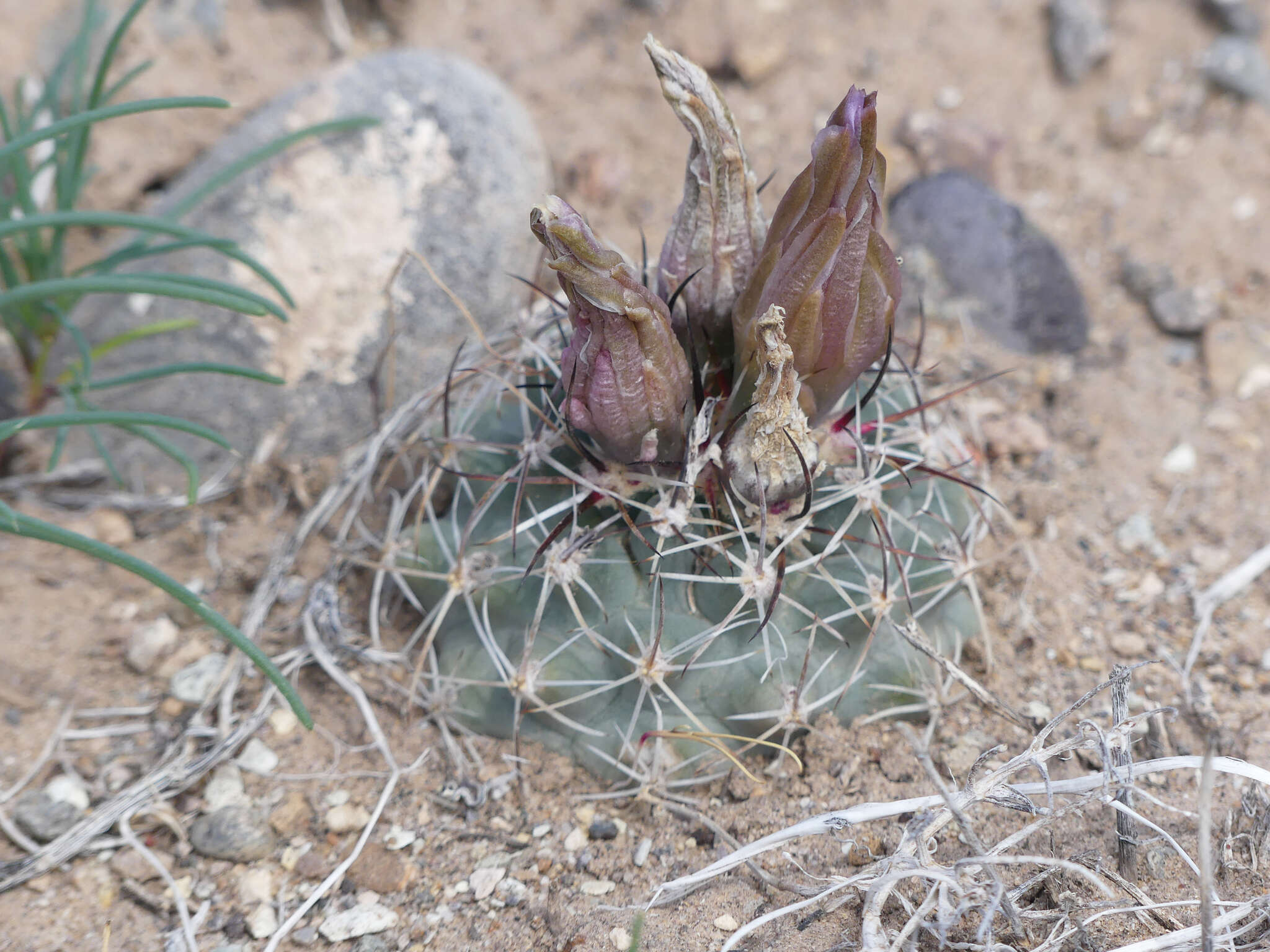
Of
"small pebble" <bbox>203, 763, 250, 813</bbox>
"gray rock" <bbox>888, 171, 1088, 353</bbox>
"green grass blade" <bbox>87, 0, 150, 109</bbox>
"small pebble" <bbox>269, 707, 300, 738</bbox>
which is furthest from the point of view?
"gray rock" <bbox>888, 171, 1088, 353</bbox>

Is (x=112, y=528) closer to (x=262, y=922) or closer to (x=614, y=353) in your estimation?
(x=262, y=922)

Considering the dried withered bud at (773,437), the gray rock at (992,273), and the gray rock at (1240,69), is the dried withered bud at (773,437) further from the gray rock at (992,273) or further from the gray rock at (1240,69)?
the gray rock at (1240,69)

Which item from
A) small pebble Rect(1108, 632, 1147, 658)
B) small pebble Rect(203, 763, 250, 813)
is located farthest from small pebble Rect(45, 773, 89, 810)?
small pebble Rect(1108, 632, 1147, 658)

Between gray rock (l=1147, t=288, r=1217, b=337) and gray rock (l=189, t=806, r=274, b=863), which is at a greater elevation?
gray rock (l=1147, t=288, r=1217, b=337)

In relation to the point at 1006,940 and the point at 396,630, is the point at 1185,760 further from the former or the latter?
the point at 396,630

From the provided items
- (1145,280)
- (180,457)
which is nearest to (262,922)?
(180,457)

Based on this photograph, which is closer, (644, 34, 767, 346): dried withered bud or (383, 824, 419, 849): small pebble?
(644, 34, 767, 346): dried withered bud

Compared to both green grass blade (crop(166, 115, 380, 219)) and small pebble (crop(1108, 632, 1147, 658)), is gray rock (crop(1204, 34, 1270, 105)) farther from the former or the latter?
green grass blade (crop(166, 115, 380, 219))

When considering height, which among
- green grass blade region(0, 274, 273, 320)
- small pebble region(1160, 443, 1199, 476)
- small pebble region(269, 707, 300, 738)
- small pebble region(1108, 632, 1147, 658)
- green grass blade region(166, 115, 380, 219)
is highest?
green grass blade region(166, 115, 380, 219)
